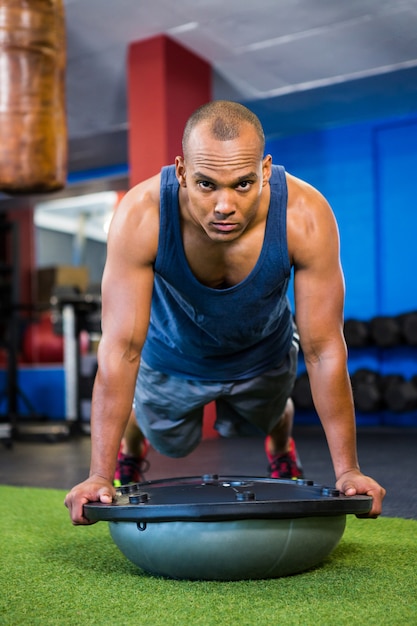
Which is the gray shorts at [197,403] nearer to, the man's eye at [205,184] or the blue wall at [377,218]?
the man's eye at [205,184]

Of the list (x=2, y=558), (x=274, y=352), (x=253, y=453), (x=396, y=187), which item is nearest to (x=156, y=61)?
(x=396, y=187)

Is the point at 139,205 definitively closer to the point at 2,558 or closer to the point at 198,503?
the point at 198,503

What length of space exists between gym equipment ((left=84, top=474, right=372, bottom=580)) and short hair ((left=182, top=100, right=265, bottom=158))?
634mm

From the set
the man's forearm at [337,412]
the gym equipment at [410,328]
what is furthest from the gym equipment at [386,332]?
the man's forearm at [337,412]

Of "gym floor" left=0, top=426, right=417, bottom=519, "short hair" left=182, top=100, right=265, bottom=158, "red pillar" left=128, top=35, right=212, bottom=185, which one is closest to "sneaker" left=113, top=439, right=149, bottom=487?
"gym floor" left=0, top=426, right=417, bottom=519

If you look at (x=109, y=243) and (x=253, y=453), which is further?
(x=253, y=453)

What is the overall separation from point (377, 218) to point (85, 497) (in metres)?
4.44

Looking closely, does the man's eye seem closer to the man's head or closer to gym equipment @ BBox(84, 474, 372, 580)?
the man's head

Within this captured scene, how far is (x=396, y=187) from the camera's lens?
212 inches

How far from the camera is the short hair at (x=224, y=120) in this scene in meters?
1.33

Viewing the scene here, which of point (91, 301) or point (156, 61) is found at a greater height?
point (156, 61)

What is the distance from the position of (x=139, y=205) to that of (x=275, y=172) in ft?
1.01

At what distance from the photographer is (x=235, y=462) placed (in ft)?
10.8

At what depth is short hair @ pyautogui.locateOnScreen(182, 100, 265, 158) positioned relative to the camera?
1.33 metres
